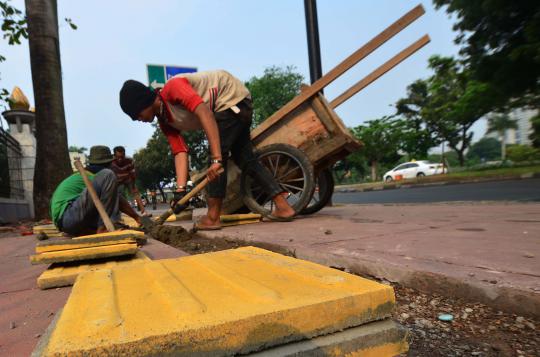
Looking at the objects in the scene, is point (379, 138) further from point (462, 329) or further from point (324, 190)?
point (462, 329)

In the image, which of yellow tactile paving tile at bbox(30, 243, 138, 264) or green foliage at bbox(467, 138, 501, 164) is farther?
green foliage at bbox(467, 138, 501, 164)

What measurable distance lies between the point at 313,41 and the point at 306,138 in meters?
2.40

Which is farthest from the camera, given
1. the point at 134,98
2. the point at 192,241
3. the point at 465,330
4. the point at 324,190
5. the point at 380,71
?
the point at 324,190

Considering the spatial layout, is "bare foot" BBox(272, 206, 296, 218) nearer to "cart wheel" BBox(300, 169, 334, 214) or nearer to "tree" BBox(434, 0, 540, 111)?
"cart wheel" BBox(300, 169, 334, 214)

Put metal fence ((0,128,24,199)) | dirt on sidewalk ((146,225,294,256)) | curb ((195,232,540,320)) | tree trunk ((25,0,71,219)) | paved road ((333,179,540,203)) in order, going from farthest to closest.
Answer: metal fence ((0,128,24,199)), tree trunk ((25,0,71,219)), paved road ((333,179,540,203)), dirt on sidewalk ((146,225,294,256)), curb ((195,232,540,320))

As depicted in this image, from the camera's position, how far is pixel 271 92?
1363 inches

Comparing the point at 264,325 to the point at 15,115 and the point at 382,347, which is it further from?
the point at 15,115

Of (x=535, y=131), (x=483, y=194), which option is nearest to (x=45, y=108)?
(x=483, y=194)

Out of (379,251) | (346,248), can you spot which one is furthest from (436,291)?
(346,248)

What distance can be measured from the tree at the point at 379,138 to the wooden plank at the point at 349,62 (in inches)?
1220

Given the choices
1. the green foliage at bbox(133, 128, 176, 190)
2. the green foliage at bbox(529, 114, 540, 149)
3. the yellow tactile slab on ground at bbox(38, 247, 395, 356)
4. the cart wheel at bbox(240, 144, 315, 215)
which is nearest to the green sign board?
the cart wheel at bbox(240, 144, 315, 215)

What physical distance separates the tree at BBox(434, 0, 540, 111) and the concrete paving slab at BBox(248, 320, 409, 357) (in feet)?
22.0

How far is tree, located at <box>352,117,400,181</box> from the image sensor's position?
3369cm

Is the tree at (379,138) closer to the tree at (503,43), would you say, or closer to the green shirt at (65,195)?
the tree at (503,43)
